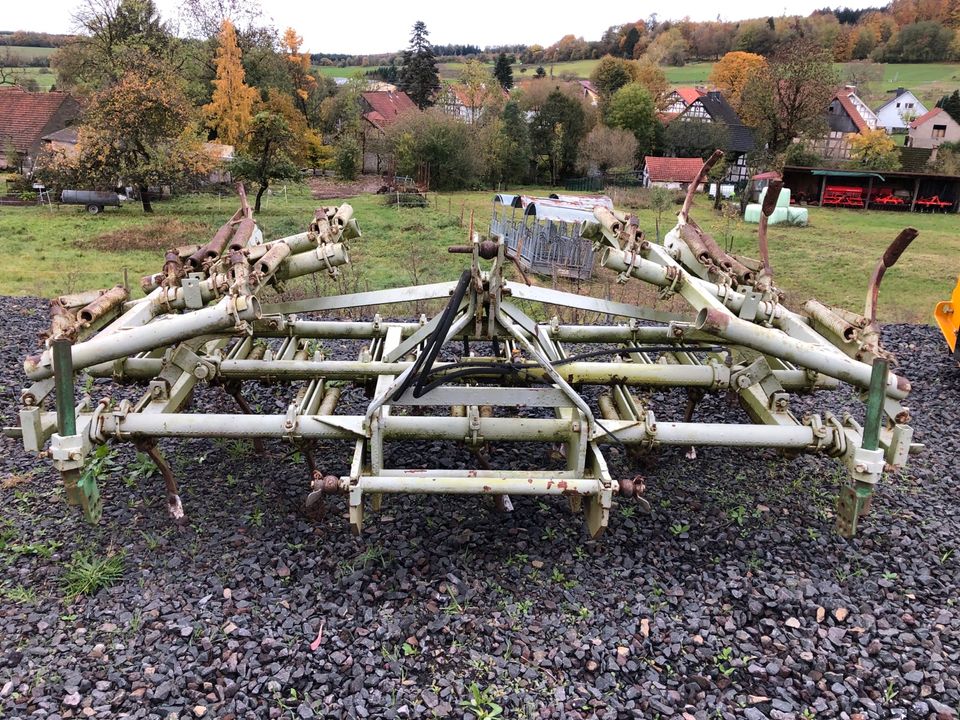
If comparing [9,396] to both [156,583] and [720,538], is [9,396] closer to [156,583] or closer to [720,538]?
[156,583]

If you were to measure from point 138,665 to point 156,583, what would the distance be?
68 centimetres

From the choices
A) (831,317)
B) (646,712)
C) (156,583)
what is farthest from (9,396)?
(831,317)

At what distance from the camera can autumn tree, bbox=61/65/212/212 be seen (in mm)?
23688

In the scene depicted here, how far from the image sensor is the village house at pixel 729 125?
151 feet

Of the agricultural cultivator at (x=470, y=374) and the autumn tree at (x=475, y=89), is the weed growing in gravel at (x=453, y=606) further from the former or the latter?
the autumn tree at (x=475, y=89)

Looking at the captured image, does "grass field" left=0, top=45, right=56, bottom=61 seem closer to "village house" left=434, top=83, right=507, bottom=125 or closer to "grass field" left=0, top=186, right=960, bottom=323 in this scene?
"village house" left=434, top=83, right=507, bottom=125

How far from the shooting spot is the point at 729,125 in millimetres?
48500

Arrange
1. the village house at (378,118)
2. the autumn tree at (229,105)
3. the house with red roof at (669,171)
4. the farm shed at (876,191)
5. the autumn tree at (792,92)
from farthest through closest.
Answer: the village house at (378,118) < the house with red roof at (669,171) < the autumn tree at (792,92) < the farm shed at (876,191) < the autumn tree at (229,105)

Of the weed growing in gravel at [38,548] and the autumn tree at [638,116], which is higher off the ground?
the autumn tree at [638,116]

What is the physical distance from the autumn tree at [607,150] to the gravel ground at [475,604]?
41032 mm

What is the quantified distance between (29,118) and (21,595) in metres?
40.8

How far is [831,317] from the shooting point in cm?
464

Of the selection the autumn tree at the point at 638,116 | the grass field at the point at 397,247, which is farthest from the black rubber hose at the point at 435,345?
the autumn tree at the point at 638,116

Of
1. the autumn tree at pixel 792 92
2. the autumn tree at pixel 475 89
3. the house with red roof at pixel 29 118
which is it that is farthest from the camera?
the autumn tree at pixel 475 89
